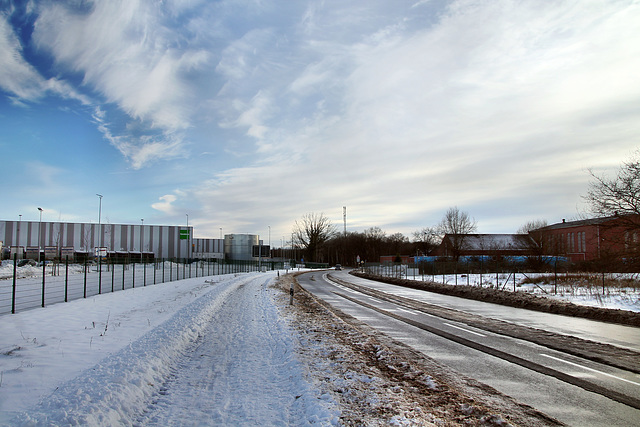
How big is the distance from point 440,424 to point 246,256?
10330 centimetres

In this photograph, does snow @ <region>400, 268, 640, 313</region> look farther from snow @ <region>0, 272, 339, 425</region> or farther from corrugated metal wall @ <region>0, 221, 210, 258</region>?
corrugated metal wall @ <region>0, 221, 210, 258</region>

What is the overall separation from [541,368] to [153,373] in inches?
270

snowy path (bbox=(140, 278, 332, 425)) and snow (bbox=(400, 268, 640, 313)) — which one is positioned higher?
snowy path (bbox=(140, 278, 332, 425))

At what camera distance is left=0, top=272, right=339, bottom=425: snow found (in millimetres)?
4930

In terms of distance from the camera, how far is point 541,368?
23.9 feet

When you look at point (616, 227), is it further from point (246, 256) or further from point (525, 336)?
point (246, 256)

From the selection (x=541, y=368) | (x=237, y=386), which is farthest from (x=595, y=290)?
(x=237, y=386)

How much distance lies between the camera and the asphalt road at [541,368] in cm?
529

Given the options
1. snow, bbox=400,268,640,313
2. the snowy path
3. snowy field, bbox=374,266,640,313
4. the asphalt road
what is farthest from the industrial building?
the snowy path

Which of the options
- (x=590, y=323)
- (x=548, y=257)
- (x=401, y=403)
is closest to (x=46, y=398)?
(x=401, y=403)

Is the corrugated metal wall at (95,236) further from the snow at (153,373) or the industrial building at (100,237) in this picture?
the snow at (153,373)

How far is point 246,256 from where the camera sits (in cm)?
10550

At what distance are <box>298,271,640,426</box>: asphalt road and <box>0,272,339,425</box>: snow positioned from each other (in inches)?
116

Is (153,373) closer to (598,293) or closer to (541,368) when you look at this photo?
(541,368)
